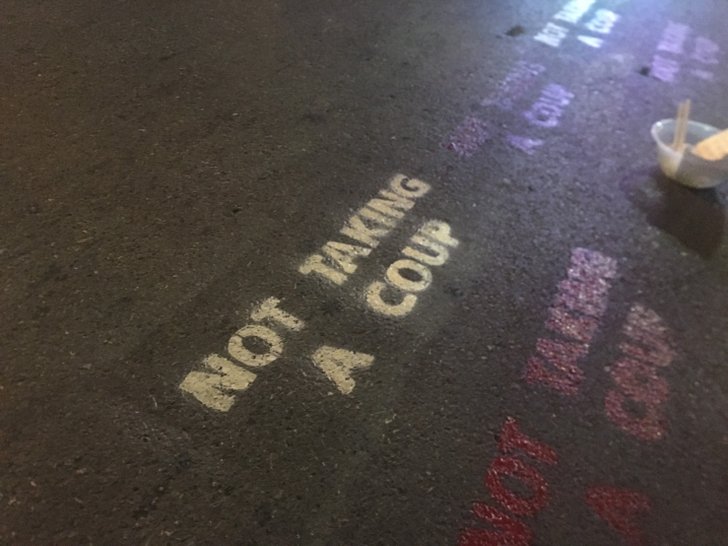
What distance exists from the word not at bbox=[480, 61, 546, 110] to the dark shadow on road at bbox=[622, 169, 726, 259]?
42cm

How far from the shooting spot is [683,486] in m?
1.13

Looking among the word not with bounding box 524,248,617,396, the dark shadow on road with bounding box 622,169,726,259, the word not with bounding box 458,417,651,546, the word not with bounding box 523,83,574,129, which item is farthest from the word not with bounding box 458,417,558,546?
A: the word not with bounding box 523,83,574,129

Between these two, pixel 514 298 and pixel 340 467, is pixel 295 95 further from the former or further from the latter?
pixel 340 467

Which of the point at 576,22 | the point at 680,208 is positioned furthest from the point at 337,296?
the point at 576,22

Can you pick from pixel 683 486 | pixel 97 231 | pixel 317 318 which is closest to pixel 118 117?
pixel 97 231

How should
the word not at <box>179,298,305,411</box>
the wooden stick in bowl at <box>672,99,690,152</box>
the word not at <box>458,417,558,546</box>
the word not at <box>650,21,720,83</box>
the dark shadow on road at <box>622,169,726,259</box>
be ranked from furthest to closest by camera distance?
1. the word not at <box>650,21,720,83</box>
2. the wooden stick in bowl at <box>672,99,690,152</box>
3. the dark shadow on road at <box>622,169,726,259</box>
4. the word not at <box>179,298,305,411</box>
5. the word not at <box>458,417,558,546</box>

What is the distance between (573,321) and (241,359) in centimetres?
65

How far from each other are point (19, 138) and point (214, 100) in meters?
0.47

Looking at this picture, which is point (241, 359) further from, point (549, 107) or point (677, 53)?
point (677, 53)

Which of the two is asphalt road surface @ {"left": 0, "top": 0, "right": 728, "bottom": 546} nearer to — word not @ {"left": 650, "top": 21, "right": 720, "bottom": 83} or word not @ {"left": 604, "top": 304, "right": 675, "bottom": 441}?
word not @ {"left": 604, "top": 304, "right": 675, "bottom": 441}

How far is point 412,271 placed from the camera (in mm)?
1410

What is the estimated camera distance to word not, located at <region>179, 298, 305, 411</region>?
113cm

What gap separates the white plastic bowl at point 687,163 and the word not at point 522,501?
942 millimetres

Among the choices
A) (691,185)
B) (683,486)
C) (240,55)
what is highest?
(240,55)
